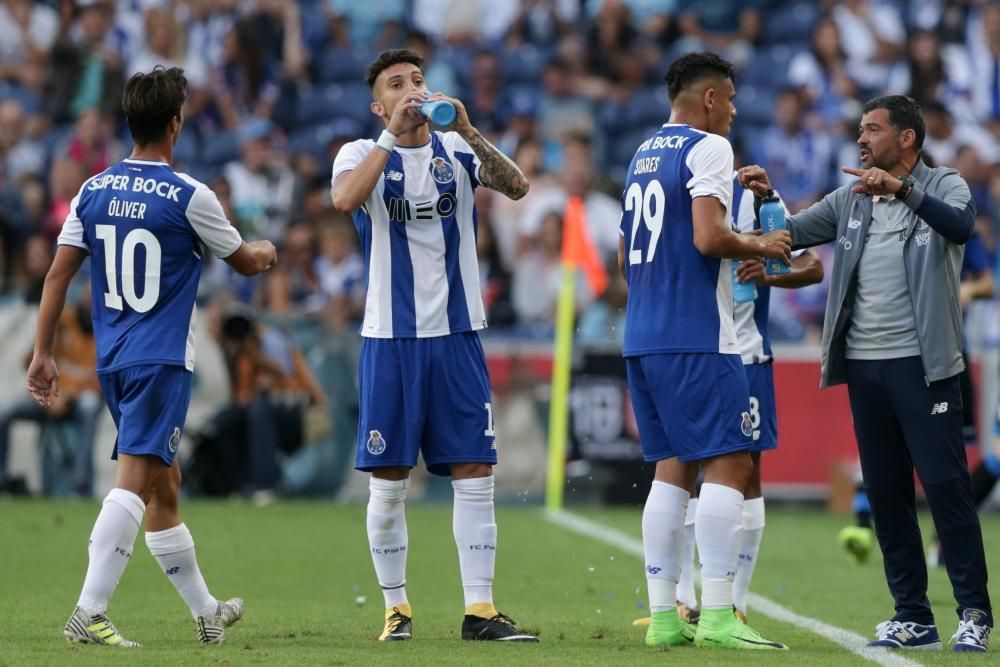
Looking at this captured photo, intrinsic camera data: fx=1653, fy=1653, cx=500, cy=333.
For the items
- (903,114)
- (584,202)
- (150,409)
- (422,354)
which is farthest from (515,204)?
(150,409)

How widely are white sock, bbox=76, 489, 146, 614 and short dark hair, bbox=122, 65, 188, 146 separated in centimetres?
154

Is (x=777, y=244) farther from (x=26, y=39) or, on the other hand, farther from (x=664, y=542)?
(x=26, y=39)

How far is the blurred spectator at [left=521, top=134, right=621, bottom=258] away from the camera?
60.2 ft

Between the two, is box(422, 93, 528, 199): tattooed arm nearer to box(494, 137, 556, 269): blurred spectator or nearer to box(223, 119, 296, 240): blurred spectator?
box(494, 137, 556, 269): blurred spectator

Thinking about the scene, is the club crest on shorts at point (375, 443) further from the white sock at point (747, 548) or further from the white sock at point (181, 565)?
the white sock at point (747, 548)

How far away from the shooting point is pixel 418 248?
24.8 feet

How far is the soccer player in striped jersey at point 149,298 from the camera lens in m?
6.93

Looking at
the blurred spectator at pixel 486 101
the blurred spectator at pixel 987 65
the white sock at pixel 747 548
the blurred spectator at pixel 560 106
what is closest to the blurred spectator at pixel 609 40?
the blurred spectator at pixel 560 106

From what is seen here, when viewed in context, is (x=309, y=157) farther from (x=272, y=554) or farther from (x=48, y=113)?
(x=272, y=554)

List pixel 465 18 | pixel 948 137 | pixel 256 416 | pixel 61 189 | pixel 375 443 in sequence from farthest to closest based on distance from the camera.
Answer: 1. pixel 465 18
2. pixel 948 137
3. pixel 61 189
4. pixel 256 416
5. pixel 375 443

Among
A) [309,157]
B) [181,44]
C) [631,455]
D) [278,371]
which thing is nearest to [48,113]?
[181,44]

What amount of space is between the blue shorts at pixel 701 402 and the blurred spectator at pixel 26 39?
15553mm

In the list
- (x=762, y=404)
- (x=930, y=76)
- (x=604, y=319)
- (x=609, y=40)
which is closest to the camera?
(x=762, y=404)

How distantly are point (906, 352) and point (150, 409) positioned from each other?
3287 millimetres
